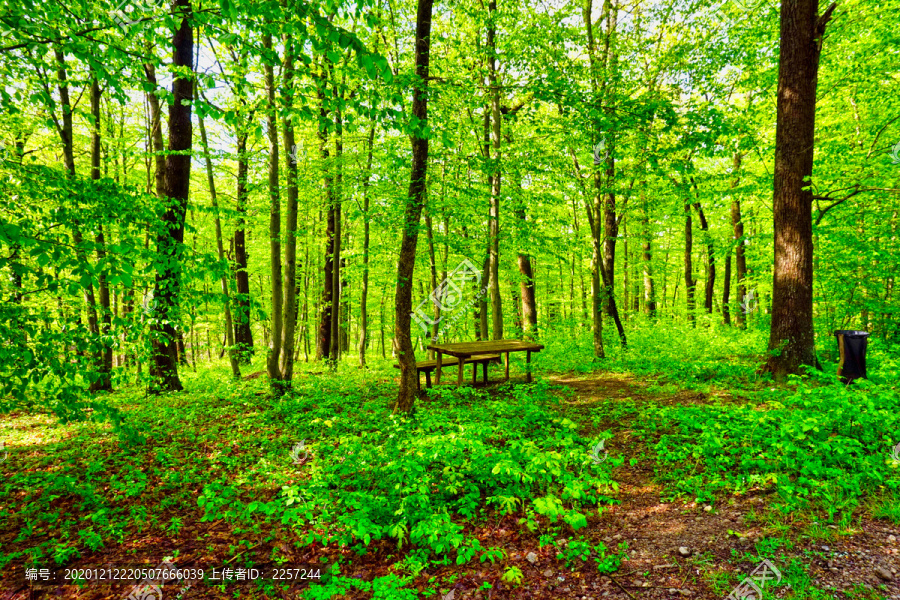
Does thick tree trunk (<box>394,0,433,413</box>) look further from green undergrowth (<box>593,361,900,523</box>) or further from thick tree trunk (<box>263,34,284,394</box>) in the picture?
green undergrowth (<box>593,361,900,523</box>)

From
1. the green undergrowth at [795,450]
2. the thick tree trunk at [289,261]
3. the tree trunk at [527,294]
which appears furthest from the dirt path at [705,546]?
the tree trunk at [527,294]

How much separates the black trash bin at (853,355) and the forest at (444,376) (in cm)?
4

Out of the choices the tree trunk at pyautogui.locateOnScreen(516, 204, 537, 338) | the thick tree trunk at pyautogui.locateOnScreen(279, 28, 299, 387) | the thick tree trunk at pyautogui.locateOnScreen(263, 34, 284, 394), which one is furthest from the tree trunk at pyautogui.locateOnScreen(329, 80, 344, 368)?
the tree trunk at pyautogui.locateOnScreen(516, 204, 537, 338)

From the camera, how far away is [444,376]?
10.4 m

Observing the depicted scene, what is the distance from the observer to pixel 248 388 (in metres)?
8.84

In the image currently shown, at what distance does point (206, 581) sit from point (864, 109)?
53.3 feet

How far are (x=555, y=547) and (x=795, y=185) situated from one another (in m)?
7.11

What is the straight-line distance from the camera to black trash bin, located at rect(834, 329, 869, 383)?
19.6 ft

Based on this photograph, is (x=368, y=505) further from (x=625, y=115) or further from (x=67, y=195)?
(x=625, y=115)

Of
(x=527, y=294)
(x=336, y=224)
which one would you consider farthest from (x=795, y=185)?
(x=336, y=224)

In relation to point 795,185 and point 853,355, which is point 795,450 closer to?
point 853,355

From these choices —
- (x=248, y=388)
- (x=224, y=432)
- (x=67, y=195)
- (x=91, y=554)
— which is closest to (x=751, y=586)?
(x=91, y=554)

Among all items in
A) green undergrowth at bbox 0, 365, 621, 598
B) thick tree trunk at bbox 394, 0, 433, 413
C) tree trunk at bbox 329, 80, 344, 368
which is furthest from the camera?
tree trunk at bbox 329, 80, 344, 368

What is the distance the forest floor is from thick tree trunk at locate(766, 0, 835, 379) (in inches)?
151
